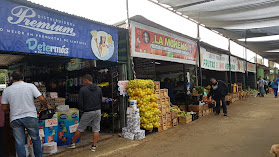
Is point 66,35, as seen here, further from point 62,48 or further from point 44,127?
point 44,127

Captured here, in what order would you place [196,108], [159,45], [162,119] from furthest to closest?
1. [196,108]
2. [159,45]
3. [162,119]

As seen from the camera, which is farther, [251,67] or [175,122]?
[251,67]

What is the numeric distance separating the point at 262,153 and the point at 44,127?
5226mm

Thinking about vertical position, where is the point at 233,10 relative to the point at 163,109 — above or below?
above

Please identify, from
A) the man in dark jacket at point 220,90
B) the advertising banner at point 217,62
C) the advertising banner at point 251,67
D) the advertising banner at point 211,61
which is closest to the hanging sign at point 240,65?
the advertising banner at point 217,62

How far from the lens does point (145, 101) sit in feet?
21.2

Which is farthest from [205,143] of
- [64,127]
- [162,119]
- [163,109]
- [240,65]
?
[240,65]

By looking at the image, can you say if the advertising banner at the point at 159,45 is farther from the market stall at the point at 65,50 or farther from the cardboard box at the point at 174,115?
the cardboard box at the point at 174,115

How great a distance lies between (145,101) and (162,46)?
3.02 meters

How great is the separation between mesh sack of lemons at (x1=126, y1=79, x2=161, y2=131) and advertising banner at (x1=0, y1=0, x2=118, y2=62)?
1.16 m

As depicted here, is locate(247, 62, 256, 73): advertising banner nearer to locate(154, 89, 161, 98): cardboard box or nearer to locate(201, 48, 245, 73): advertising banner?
locate(201, 48, 245, 73): advertising banner

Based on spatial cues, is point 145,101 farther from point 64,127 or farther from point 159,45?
point 159,45

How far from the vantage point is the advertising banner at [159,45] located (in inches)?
282

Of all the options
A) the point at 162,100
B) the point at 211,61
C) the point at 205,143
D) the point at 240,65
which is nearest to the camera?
the point at 205,143
